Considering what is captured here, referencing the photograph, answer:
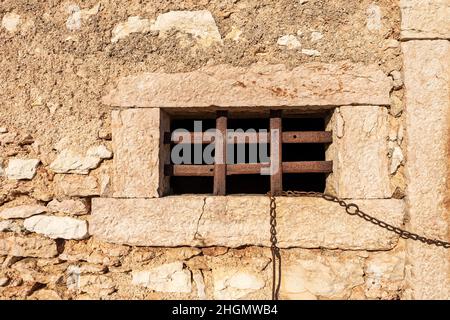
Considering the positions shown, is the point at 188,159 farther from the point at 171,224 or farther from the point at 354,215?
the point at 354,215

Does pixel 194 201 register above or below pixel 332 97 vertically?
below

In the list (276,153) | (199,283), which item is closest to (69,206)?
(199,283)

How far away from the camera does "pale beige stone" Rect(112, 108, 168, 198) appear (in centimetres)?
190

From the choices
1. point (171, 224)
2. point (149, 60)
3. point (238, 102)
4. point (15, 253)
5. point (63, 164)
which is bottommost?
point (15, 253)

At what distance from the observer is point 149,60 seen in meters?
1.94

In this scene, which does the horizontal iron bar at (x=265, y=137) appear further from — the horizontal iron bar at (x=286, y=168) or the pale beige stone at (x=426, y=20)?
the pale beige stone at (x=426, y=20)

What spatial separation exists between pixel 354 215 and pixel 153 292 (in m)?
1.10

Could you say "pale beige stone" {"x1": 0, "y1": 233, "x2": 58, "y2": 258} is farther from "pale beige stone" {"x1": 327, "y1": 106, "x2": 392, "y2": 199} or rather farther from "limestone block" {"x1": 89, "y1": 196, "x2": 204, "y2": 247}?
"pale beige stone" {"x1": 327, "y1": 106, "x2": 392, "y2": 199}

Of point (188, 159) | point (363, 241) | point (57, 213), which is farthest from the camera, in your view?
point (188, 159)

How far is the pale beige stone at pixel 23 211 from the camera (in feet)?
6.32

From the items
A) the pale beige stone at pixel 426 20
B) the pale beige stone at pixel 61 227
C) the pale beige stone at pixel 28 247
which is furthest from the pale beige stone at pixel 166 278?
the pale beige stone at pixel 426 20

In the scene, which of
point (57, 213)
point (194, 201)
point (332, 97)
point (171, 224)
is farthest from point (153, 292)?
point (332, 97)

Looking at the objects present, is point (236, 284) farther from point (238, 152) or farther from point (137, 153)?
point (137, 153)

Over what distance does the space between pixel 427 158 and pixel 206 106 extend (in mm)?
1140
